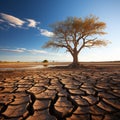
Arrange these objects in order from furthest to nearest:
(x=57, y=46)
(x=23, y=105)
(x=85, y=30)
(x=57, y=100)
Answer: (x=57, y=46) < (x=85, y=30) < (x=57, y=100) < (x=23, y=105)

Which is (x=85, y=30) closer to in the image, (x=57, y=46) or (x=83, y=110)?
(x=57, y=46)

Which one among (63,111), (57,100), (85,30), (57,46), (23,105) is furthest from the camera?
(57,46)

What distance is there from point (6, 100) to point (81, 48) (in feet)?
39.7

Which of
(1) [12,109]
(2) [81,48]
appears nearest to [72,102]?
(1) [12,109]

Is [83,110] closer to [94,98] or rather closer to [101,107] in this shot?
[101,107]

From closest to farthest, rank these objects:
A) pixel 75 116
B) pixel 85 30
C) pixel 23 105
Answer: pixel 75 116 → pixel 23 105 → pixel 85 30

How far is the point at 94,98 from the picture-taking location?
2781mm

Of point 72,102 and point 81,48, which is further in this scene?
point 81,48

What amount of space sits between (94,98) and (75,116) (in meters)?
0.98

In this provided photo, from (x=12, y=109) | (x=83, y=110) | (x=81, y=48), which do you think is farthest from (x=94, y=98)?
(x=81, y=48)

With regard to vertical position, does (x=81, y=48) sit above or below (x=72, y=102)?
above

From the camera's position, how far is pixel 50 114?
2.07 metres

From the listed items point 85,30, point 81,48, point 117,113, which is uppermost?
point 85,30

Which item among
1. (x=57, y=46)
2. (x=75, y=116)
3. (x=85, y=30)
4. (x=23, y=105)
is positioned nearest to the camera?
(x=75, y=116)
